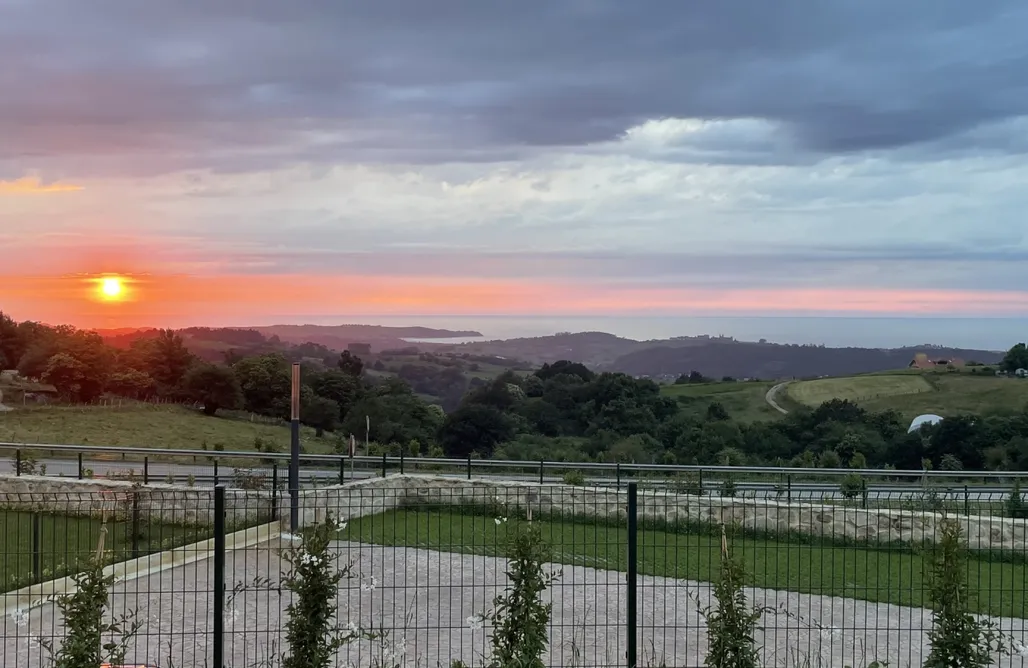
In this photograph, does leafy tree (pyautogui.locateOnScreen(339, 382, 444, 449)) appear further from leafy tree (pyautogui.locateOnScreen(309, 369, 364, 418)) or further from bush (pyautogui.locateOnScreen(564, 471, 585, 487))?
bush (pyautogui.locateOnScreen(564, 471, 585, 487))

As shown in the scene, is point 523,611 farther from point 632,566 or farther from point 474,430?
point 474,430

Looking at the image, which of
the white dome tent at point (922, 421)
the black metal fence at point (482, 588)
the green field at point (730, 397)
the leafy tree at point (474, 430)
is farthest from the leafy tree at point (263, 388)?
the black metal fence at point (482, 588)

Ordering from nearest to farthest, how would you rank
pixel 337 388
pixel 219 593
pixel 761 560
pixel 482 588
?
pixel 219 593
pixel 482 588
pixel 761 560
pixel 337 388

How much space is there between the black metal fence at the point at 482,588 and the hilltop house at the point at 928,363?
2081 inches

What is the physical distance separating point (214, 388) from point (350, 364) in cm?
905

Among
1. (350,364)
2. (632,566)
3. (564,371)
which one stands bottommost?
(632,566)

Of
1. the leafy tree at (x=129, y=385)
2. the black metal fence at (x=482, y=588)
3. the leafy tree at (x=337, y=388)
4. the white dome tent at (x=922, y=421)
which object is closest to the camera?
the black metal fence at (x=482, y=588)

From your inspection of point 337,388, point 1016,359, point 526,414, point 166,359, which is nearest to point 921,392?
point 1016,359

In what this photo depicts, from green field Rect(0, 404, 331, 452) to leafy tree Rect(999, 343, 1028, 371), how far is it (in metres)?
43.6

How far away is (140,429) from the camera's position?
41125mm

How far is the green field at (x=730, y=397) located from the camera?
4772 cm

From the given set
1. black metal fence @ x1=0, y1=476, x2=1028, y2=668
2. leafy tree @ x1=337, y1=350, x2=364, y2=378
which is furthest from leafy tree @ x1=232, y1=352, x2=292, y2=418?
black metal fence @ x1=0, y1=476, x2=1028, y2=668

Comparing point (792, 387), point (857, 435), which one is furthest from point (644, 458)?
point (792, 387)

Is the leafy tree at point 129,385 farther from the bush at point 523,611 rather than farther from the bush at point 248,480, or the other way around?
the bush at point 523,611
